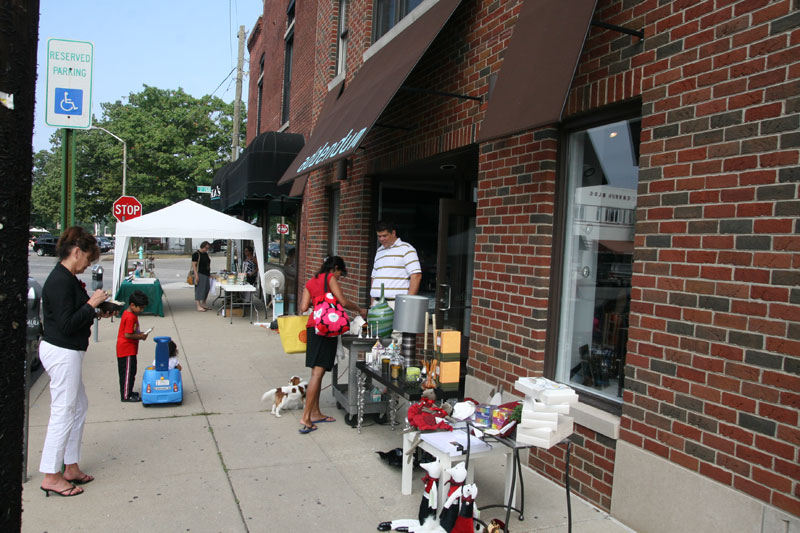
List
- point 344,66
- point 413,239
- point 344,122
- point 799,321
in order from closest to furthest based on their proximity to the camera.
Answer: point 799,321, point 344,122, point 413,239, point 344,66

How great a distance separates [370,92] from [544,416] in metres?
4.40

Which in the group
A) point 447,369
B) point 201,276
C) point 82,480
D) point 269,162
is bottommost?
point 82,480

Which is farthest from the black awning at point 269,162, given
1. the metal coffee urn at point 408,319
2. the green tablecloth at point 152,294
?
Answer: the metal coffee urn at point 408,319

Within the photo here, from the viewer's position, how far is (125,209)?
44.6ft

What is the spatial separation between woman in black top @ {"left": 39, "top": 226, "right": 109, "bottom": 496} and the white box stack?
2966mm

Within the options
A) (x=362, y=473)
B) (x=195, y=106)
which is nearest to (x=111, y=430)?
(x=362, y=473)

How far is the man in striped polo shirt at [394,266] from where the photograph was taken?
6.18 m

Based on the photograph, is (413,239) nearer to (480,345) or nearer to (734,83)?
(480,345)

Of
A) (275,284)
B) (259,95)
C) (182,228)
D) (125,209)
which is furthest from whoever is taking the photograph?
(259,95)

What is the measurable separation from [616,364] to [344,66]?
24.6 feet

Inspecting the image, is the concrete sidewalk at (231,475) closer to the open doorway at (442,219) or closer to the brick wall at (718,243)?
the brick wall at (718,243)

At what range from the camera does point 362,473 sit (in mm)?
4484

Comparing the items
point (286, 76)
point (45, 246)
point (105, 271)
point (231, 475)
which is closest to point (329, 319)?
point (231, 475)

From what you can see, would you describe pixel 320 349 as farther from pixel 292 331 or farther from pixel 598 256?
pixel 598 256
